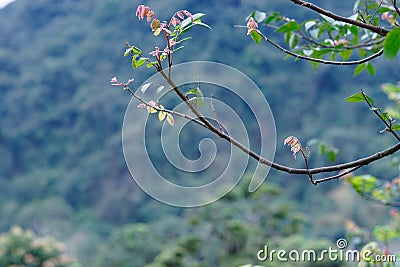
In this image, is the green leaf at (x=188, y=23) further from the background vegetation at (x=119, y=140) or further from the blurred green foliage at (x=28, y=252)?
the blurred green foliage at (x=28, y=252)

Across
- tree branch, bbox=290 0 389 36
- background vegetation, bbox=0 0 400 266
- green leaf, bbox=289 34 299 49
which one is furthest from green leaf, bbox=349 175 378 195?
background vegetation, bbox=0 0 400 266

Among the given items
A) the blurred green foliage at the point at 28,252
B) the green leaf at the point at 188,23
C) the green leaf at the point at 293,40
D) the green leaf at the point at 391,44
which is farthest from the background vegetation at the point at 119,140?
the green leaf at the point at 391,44

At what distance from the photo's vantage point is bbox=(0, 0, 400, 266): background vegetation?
383cm

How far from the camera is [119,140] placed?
7.23 meters

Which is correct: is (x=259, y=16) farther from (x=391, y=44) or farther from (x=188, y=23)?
(x=391, y=44)

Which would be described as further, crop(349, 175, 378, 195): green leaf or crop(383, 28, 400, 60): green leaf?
crop(349, 175, 378, 195): green leaf

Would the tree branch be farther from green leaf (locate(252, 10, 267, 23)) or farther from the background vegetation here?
the background vegetation

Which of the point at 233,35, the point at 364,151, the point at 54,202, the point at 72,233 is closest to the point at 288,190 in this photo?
the point at 364,151

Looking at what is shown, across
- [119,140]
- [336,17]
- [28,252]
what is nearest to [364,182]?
[336,17]

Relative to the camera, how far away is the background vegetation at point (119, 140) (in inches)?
151

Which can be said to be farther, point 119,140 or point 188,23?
point 119,140

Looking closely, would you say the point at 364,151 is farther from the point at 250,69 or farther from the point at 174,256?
the point at 174,256

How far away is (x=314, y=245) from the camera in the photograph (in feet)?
10.0

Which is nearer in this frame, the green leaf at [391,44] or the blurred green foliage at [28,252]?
the green leaf at [391,44]
